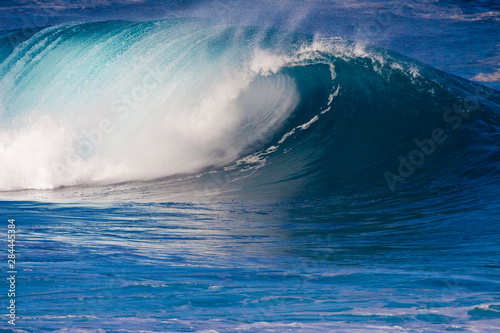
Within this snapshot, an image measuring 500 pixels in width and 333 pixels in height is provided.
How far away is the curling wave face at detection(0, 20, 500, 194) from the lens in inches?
306

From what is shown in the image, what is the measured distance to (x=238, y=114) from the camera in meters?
9.23

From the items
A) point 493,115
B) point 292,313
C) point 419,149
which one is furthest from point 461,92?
point 292,313

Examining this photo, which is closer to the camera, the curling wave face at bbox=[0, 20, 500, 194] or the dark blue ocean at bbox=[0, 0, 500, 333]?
the dark blue ocean at bbox=[0, 0, 500, 333]

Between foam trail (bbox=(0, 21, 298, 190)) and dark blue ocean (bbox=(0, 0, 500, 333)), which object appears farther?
foam trail (bbox=(0, 21, 298, 190))

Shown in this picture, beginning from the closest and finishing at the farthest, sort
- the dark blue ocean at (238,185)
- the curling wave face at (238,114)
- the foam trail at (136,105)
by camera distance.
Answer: the dark blue ocean at (238,185) → the curling wave face at (238,114) → the foam trail at (136,105)

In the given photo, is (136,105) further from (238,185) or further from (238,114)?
(238,185)

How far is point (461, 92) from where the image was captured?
33.1 ft

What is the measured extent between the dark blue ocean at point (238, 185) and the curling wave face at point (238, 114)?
0.11ft

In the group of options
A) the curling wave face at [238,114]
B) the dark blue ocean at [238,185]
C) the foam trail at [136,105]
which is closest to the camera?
the dark blue ocean at [238,185]

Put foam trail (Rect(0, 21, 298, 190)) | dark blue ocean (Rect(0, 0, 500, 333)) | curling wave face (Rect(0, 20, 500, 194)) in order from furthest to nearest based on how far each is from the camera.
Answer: foam trail (Rect(0, 21, 298, 190)) → curling wave face (Rect(0, 20, 500, 194)) → dark blue ocean (Rect(0, 0, 500, 333))

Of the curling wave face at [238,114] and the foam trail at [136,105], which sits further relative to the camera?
the foam trail at [136,105]

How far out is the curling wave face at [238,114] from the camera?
7762mm

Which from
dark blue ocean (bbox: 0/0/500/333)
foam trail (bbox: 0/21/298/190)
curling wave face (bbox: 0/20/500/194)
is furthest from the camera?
foam trail (bbox: 0/21/298/190)

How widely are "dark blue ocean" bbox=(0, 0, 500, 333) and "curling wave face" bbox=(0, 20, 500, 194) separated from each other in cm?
3
